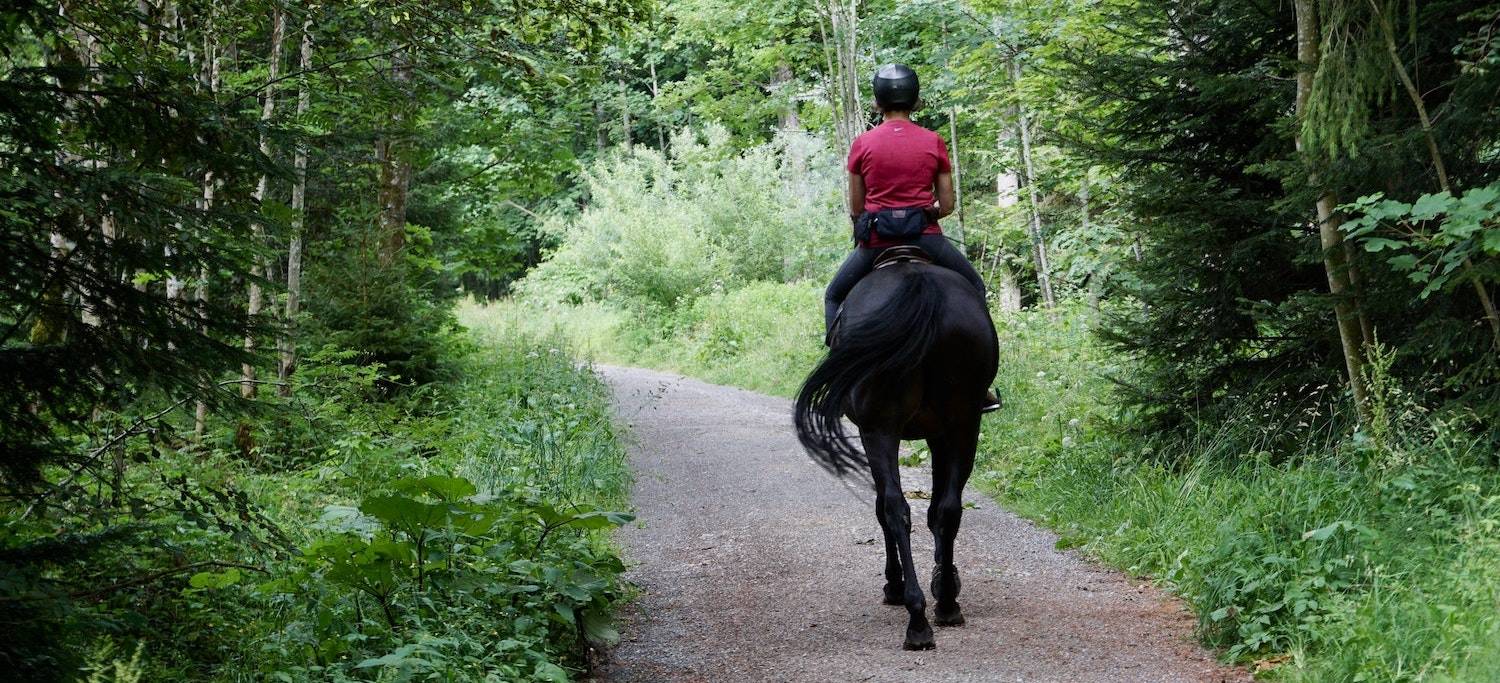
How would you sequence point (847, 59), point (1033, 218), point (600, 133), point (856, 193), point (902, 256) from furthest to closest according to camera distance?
point (600, 133) → point (847, 59) → point (1033, 218) → point (856, 193) → point (902, 256)

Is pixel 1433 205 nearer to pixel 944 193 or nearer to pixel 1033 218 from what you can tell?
pixel 944 193

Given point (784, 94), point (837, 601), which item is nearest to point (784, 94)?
point (784, 94)

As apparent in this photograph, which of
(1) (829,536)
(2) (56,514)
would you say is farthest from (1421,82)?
(2) (56,514)

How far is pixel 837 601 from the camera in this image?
6.49 meters

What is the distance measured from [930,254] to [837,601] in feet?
6.78

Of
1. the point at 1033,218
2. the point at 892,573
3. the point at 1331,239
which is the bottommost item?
the point at 892,573

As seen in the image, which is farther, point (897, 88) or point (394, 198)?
point (394, 198)

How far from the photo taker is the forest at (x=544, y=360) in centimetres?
425

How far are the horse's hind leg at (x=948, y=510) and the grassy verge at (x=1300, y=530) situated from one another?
1.22m

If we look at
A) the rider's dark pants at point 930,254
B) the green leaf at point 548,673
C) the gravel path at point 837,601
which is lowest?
the gravel path at point 837,601

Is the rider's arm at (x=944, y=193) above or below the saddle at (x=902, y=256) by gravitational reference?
above

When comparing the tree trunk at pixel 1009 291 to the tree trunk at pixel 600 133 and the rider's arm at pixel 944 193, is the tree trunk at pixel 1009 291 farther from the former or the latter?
the tree trunk at pixel 600 133

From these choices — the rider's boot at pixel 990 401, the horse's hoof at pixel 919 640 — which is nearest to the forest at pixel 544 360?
the rider's boot at pixel 990 401

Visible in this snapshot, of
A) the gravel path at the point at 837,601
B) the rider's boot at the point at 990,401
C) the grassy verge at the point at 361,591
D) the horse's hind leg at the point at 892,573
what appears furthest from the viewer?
the rider's boot at the point at 990,401
